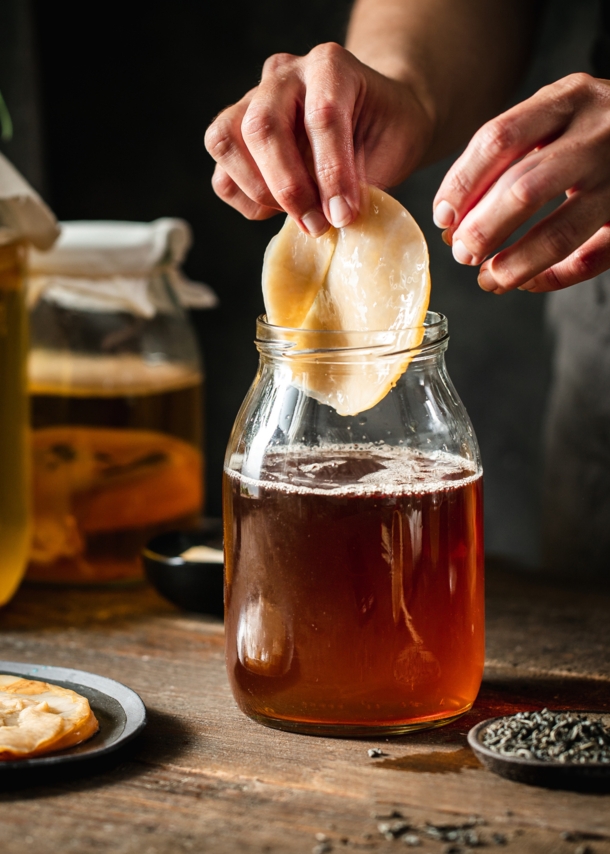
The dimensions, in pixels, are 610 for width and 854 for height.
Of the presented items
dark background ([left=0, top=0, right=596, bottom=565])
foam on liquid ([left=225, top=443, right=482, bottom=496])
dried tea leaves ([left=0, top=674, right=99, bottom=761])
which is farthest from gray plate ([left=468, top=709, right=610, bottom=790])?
dark background ([left=0, top=0, right=596, bottom=565])

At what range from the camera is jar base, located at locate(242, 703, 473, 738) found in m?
0.83

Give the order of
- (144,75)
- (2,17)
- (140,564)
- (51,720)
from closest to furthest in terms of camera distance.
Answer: (51,720) < (140,564) < (2,17) < (144,75)

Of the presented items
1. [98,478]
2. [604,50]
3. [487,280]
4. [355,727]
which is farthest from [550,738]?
[604,50]

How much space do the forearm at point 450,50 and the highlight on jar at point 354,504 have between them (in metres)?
0.39

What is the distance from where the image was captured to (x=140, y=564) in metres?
1.38

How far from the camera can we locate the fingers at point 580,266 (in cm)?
90

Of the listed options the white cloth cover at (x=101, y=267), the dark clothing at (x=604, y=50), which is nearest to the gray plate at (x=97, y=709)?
the white cloth cover at (x=101, y=267)

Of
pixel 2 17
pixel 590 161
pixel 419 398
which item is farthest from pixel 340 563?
pixel 2 17

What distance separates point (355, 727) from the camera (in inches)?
32.7

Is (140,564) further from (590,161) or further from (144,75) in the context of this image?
(144,75)

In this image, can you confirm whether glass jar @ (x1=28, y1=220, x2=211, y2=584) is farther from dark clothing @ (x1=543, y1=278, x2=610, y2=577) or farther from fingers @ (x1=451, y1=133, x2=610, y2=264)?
fingers @ (x1=451, y1=133, x2=610, y2=264)

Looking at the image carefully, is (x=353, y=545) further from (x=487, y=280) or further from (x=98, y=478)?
(x=98, y=478)

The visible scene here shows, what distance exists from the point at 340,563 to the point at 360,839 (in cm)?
22

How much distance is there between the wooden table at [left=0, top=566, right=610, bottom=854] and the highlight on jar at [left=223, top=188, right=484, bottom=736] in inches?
1.8
